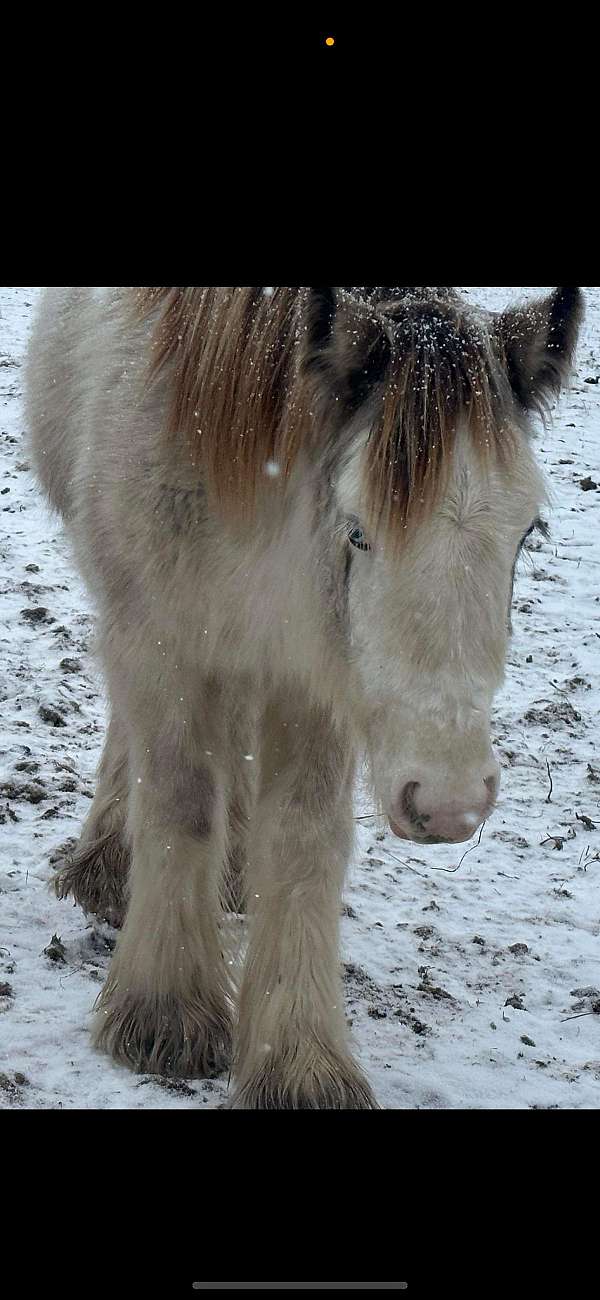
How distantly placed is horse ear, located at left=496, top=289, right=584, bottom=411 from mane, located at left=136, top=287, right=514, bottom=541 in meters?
0.06

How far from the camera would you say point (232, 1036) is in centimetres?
298

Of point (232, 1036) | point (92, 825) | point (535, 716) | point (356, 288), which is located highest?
point (356, 288)

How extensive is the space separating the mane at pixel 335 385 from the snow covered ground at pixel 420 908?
3.99 feet

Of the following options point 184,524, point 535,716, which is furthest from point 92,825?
point 535,716

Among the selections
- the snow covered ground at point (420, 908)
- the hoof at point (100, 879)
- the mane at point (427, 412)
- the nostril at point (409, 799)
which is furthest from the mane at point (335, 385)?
the hoof at point (100, 879)

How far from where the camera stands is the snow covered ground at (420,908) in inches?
116

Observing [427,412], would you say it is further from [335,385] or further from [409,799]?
[409,799]

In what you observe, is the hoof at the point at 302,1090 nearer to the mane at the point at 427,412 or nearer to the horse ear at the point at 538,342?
the mane at the point at 427,412

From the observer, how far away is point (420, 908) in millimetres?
3818

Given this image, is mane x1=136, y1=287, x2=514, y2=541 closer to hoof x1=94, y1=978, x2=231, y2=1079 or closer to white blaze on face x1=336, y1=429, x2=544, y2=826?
white blaze on face x1=336, y1=429, x2=544, y2=826

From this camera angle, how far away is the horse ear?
210 centimetres

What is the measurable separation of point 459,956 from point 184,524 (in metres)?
1.75

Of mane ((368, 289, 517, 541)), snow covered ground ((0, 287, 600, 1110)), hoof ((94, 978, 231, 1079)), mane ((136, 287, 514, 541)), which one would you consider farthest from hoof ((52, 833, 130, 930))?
mane ((368, 289, 517, 541))
